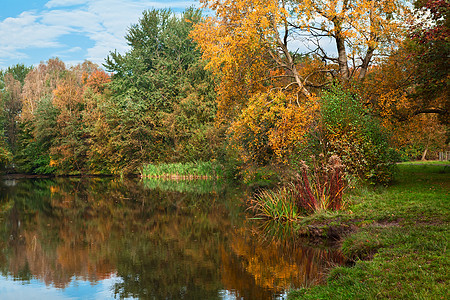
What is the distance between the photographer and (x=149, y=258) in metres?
9.51

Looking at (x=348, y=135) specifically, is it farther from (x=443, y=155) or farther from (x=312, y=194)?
(x=443, y=155)

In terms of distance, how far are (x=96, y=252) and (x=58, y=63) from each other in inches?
3430

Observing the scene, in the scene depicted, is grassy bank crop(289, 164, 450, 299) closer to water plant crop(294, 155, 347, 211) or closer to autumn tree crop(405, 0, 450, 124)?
water plant crop(294, 155, 347, 211)

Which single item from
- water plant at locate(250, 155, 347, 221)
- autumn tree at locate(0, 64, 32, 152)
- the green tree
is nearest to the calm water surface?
water plant at locate(250, 155, 347, 221)

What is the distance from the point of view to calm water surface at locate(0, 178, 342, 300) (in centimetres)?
741

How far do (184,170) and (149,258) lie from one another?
2735 centimetres

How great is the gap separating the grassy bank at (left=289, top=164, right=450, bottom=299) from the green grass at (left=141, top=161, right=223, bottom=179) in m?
21.8

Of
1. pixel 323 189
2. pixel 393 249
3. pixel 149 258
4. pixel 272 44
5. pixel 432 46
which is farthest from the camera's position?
pixel 272 44

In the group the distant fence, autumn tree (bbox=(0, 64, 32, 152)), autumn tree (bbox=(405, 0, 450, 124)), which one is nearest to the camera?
autumn tree (bbox=(405, 0, 450, 124))

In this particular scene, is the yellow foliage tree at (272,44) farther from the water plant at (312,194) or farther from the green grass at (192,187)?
the green grass at (192,187)

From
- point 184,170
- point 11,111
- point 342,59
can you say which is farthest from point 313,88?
point 11,111

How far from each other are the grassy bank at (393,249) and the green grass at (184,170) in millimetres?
21831

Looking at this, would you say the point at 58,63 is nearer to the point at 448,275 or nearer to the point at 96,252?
the point at 96,252

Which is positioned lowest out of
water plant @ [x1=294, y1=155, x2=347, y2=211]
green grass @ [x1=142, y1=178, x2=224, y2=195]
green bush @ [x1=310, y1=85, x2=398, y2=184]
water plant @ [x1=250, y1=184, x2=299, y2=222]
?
green grass @ [x1=142, y1=178, x2=224, y2=195]
